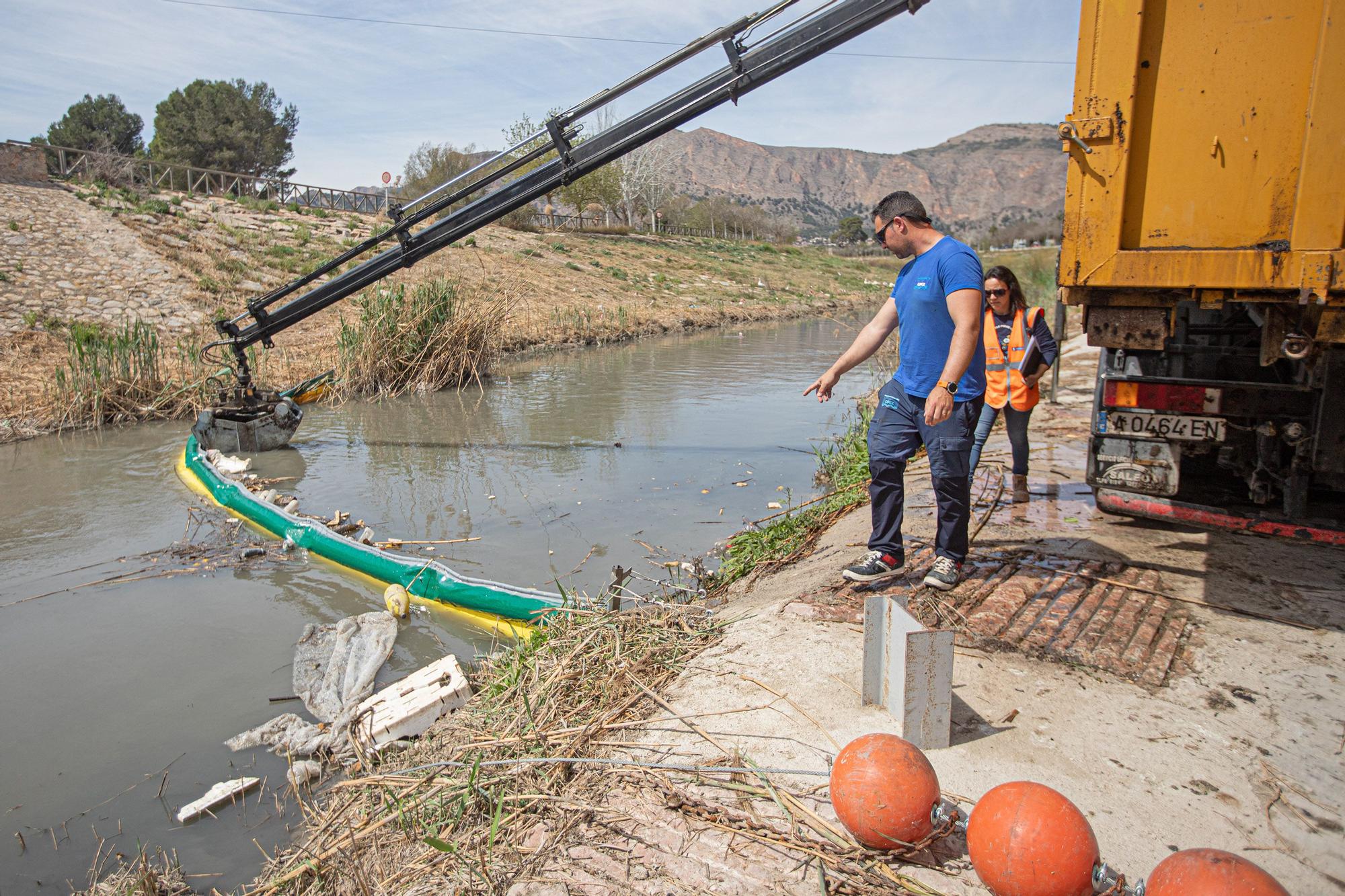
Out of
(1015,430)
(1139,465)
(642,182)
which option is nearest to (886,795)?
(1139,465)

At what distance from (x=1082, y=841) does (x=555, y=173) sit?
22.8ft

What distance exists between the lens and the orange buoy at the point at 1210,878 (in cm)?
174

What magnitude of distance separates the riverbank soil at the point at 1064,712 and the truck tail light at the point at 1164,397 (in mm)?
868

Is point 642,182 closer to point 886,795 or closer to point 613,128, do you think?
point 613,128

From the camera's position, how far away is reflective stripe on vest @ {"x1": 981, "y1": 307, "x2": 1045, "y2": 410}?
556 cm

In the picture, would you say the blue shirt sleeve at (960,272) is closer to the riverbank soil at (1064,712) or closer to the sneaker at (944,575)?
the sneaker at (944,575)

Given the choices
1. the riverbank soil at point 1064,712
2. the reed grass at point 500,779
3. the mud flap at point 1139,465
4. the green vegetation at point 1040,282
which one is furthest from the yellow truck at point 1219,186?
the green vegetation at point 1040,282

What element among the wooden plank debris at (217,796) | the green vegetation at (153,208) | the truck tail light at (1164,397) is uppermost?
the green vegetation at (153,208)

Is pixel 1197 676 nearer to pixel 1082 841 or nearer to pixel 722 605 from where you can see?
pixel 1082 841

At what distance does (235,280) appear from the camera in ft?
64.4

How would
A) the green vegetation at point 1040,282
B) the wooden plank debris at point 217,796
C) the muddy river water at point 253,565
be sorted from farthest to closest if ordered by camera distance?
1. the green vegetation at point 1040,282
2. the muddy river water at point 253,565
3. the wooden plank debris at point 217,796

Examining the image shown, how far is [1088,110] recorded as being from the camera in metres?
3.61

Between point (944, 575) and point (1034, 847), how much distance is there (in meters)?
2.08

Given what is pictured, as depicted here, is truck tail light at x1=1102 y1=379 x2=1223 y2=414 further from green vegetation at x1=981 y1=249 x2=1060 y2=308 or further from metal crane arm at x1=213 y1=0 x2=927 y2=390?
green vegetation at x1=981 y1=249 x2=1060 y2=308
